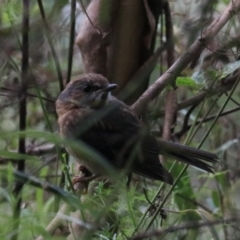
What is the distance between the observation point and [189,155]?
12.3 feet

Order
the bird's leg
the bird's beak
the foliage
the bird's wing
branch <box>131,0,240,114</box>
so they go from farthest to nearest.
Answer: the bird's beak, the bird's wing, the bird's leg, branch <box>131,0,240,114</box>, the foliage

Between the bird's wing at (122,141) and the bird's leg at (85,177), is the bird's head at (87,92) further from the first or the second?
the bird's leg at (85,177)

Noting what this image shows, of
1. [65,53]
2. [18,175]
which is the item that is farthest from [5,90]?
[18,175]

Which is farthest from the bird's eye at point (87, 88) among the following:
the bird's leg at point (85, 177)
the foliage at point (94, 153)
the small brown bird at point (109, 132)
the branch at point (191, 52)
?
the branch at point (191, 52)

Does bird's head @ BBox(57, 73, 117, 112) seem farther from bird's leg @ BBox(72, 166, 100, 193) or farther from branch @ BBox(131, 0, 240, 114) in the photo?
branch @ BBox(131, 0, 240, 114)

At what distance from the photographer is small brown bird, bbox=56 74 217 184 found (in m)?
3.74

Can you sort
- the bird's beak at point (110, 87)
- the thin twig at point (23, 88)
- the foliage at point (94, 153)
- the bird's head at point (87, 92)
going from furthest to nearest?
the bird's head at point (87, 92)
the bird's beak at point (110, 87)
the thin twig at point (23, 88)
the foliage at point (94, 153)

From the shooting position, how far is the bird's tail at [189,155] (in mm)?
3742

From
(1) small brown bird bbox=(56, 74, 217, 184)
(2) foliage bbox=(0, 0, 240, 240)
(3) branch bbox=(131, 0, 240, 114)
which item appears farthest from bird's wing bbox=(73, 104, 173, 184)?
(3) branch bbox=(131, 0, 240, 114)

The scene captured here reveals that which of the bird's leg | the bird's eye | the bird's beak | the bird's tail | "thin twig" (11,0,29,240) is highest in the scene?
"thin twig" (11,0,29,240)

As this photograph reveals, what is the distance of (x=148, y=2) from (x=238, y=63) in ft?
3.55

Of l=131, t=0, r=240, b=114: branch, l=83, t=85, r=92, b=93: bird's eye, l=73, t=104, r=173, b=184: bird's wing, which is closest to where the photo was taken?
l=131, t=0, r=240, b=114: branch

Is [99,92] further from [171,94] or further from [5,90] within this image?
[5,90]

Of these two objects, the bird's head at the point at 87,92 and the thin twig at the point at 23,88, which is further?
the bird's head at the point at 87,92
